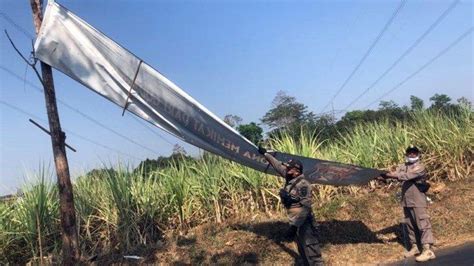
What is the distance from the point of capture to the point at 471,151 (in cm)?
1221

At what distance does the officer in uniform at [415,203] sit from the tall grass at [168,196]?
7.66ft

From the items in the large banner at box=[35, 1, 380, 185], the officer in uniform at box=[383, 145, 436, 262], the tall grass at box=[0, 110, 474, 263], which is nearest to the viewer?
the large banner at box=[35, 1, 380, 185]

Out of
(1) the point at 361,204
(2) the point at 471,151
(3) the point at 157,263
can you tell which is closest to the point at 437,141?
(2) the point at 471,151

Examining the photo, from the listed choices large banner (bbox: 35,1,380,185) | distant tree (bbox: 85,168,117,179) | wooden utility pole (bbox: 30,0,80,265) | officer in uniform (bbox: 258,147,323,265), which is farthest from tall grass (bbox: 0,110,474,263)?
large banner (bbox: 35,1,380,185)

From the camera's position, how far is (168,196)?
10711 mm

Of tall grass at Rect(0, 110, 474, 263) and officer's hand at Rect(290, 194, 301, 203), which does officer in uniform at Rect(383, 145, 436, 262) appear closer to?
officer's hand at Rect(290, 194, 301, 203)

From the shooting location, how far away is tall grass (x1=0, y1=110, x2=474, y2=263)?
10.0m

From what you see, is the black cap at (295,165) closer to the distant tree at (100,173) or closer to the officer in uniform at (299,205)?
the officer in uniform at (299,205)

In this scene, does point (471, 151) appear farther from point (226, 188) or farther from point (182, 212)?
point (182, 212)

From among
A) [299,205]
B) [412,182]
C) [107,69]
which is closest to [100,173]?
[107,69]

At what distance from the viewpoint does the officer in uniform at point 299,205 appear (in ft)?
25.9

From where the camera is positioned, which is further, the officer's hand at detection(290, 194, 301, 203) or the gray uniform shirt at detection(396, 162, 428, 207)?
the gray uniform shirt at detection(396, 162, 428, 207)

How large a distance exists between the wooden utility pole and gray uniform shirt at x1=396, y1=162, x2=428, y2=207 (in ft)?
17.3

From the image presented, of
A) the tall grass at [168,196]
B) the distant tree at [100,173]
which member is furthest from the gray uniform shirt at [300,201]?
the distant tree at [100,173]
